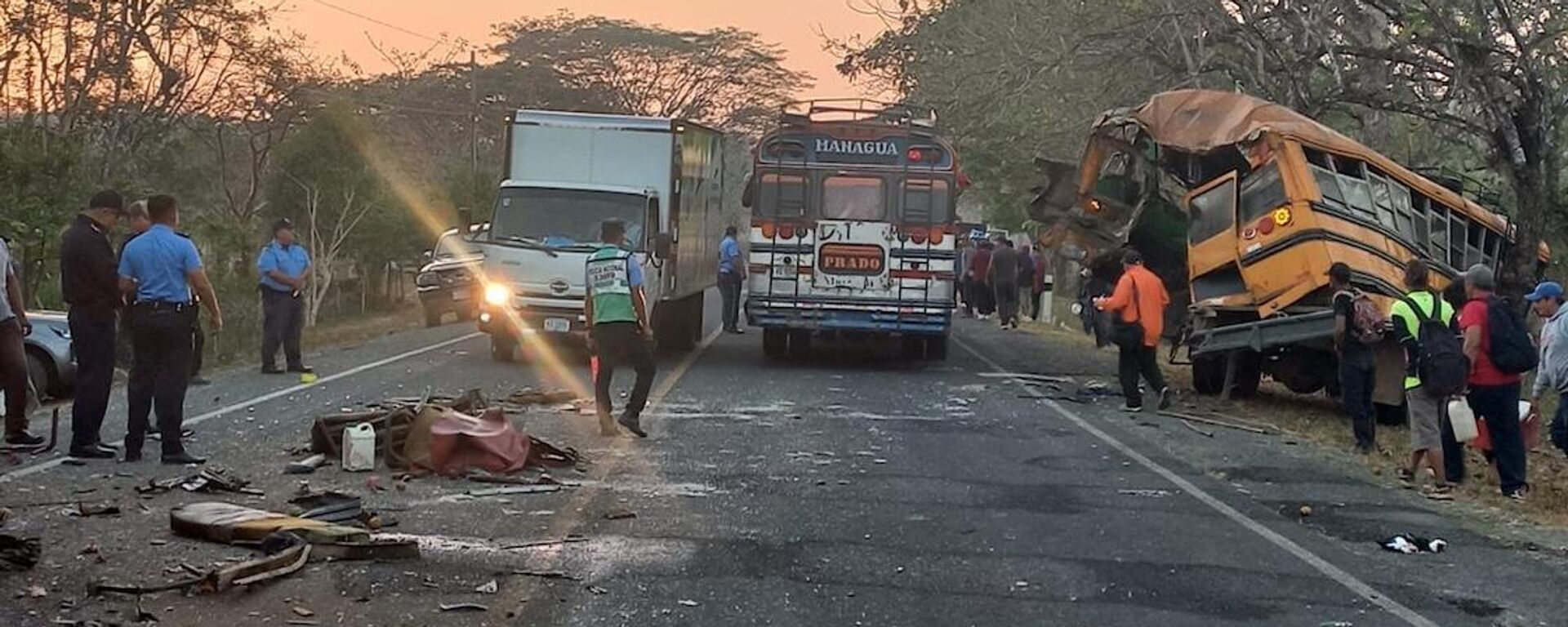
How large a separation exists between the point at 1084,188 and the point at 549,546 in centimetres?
1307

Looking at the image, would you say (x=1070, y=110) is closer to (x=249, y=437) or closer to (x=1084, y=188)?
(x=1084, y=188)

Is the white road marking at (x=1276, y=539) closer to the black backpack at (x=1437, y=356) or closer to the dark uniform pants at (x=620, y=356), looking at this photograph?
the black backpack at (x=1437, y=356)

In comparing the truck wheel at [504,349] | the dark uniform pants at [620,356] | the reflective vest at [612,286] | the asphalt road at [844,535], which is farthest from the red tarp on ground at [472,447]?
the truck wheel at [504,349]

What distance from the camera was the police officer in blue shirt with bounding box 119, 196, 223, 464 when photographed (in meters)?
11.0

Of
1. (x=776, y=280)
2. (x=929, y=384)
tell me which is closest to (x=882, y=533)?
(x=929, y=384)

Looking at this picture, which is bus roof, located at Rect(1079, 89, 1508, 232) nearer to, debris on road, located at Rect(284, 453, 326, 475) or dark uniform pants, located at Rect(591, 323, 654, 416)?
dark uniform pants, located at Rect(591, 323, 654, 416)

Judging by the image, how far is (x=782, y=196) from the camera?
66.3ft

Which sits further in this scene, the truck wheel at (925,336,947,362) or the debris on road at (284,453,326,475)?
the truck wheel at (925,336,947,362)

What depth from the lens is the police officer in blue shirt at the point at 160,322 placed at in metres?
11.0

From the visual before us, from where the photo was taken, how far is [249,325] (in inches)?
957

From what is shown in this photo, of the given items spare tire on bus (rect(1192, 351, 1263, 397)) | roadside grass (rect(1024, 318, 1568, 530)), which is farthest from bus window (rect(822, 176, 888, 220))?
spare tire on bus (rect(1192, 351, 1263, 397))

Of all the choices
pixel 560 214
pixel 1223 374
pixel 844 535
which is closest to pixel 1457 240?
pixel 1223 374

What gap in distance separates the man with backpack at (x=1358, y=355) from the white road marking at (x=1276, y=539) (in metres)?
1.97

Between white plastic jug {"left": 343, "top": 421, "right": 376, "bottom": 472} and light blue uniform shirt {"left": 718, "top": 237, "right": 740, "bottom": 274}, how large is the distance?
15.8 metres
